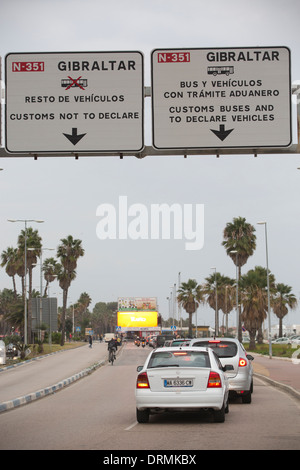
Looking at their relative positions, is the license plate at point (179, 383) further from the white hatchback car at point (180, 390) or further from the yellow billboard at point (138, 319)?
the yellow billboard at point (138, 319)

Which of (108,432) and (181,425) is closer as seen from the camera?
(108,432)

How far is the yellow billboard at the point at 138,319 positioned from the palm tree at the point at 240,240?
15882 mm

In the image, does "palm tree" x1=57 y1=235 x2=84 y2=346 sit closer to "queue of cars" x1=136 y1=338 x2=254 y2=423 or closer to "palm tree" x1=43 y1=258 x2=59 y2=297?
"palm tree" x1=43 y1=258 x2=59 y2=297

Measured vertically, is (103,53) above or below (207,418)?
above

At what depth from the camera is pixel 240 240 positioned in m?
76.3

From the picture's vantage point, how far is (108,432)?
12.4m

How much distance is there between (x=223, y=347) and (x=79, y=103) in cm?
809

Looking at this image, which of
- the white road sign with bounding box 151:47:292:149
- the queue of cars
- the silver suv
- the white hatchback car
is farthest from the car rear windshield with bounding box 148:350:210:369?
the white road sign with bounding box 151:47:292:149

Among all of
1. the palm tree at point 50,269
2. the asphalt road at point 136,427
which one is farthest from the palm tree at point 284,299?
the asphalt road at point 136,427

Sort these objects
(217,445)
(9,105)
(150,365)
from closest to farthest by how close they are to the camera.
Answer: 1. (217,445)
2. (9,105)
3. (150,365)

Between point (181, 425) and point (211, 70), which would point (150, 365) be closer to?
point (181, 425)
